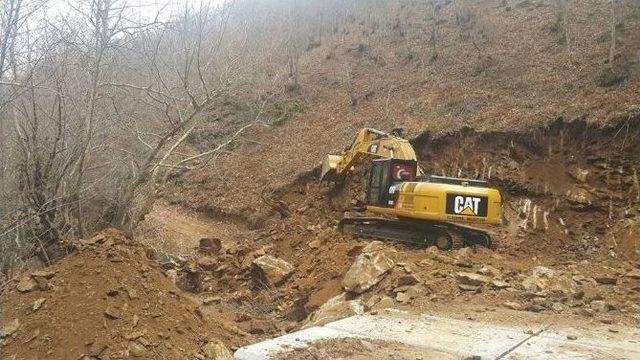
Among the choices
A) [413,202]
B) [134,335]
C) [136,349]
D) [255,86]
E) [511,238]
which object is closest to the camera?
[136,349]

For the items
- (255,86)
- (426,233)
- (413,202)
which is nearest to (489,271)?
(413,202)

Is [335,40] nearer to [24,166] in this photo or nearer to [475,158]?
[475,158]

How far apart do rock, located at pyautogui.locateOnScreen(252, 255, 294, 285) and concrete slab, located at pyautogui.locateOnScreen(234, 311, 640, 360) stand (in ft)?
14.3

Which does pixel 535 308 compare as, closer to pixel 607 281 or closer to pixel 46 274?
pixel 607 281

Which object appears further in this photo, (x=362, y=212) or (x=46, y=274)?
(x=362, y=212)

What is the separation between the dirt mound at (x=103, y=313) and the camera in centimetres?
522

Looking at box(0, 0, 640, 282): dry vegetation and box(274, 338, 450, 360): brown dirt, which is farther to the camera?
box(0, 0, 640, 282): dry vegetation

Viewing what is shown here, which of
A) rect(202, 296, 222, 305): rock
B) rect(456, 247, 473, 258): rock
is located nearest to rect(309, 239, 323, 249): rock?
rect(202, 296, 222, 305): rock

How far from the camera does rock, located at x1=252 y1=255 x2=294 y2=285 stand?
1045cm

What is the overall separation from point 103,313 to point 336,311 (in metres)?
2.91

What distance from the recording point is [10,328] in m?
5.41

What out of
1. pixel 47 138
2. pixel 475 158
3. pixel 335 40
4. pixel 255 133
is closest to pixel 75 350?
pixel 47 138

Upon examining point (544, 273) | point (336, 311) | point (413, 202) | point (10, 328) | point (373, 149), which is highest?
point (373, 149)

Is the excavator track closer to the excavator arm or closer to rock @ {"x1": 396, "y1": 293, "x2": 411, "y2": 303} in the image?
the excavator arm
